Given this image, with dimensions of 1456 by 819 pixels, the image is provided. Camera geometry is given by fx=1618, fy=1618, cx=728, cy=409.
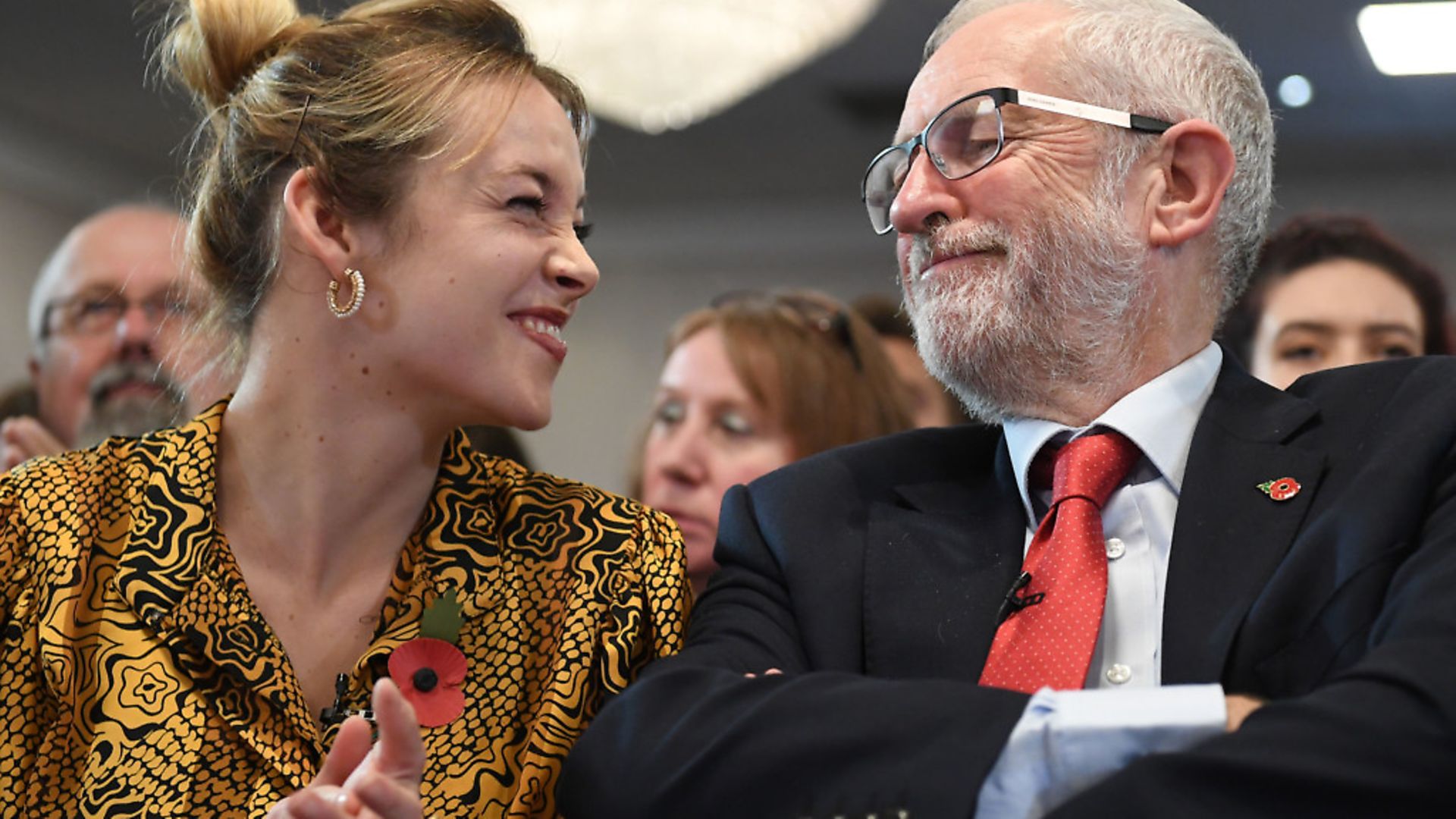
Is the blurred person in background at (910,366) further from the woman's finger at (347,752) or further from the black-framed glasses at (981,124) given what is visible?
the woman's finger at (347,752)

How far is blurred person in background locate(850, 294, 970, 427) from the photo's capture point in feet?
12.9

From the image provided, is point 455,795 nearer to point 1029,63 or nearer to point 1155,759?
point 1155,759

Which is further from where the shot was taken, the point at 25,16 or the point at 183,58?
the point at 25,16

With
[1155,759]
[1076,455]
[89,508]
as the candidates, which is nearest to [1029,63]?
[1076,455]

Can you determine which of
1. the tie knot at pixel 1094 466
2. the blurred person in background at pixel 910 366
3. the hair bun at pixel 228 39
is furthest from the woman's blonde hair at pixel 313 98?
the blurred person in background at pixel 910 366

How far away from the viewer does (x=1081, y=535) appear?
179 centimetres

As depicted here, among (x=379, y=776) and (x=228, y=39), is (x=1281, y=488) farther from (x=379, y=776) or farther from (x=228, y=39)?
(x=228, y=39)

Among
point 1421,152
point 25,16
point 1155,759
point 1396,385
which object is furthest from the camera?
point 1421,152

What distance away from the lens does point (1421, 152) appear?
5977 millimetres

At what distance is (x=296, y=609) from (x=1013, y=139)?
106 centimetres

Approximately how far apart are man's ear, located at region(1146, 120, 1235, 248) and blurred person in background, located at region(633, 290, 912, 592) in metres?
1.34

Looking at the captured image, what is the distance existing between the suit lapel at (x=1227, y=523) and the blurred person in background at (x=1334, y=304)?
1460 millimetres

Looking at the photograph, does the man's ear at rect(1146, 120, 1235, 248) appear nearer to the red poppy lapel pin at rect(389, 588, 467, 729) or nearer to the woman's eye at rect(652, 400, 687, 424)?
the red poppy lapel pin at rect(389, 588, 467, 729)

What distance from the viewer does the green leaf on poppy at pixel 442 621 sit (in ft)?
6.32
